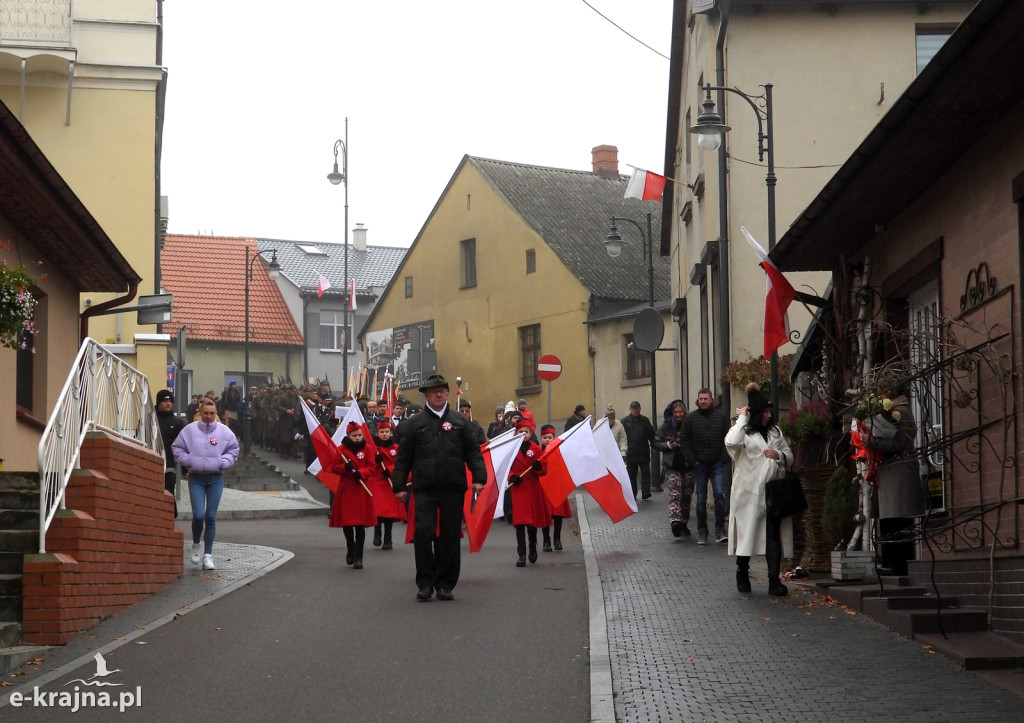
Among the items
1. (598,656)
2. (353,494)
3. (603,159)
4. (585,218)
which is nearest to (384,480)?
(353,494)

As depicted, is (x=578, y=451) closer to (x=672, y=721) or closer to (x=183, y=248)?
(x=672, y=721)

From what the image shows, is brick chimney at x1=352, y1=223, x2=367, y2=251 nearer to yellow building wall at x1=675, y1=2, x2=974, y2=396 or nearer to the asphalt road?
yellow building wall at x1=675, y1=2, x2=974, y2=396

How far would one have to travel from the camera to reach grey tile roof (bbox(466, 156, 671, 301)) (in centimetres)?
4347

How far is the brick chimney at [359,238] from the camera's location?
2773 inches

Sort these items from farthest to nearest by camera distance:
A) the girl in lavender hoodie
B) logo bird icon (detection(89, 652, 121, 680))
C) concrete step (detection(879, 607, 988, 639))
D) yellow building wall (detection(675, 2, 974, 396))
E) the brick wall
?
1. yellow building wall (detection(675, 2, 974, 396))
2. the girl in lavender hoodie
3. the brick wall
4. concrete step (detection(879, 607, 988, 639))
5. logo bird icon (detection(89, 652, 121, 680))

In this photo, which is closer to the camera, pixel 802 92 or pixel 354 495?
pixel 354 495

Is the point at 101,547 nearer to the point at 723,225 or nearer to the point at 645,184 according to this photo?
the point at 723,225

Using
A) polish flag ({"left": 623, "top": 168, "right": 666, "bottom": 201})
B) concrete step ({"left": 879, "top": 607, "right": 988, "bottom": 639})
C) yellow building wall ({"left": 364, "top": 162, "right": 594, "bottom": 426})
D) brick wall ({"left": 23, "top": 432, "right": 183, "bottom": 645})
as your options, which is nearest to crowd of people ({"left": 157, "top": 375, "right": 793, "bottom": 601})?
brick wall ({"left": 23, "top": 432, "right": 183, "bottom": 645})

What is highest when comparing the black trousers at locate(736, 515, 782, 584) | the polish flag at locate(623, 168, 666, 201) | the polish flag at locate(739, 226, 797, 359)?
the polish flag at locate(623, 168, 666, 201)

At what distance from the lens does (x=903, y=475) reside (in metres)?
11.8

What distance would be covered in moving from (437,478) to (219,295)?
4948cm

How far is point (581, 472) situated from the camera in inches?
704

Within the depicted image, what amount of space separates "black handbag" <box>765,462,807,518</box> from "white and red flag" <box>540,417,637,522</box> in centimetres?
518

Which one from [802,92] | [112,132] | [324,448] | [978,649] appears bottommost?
[978,649]
